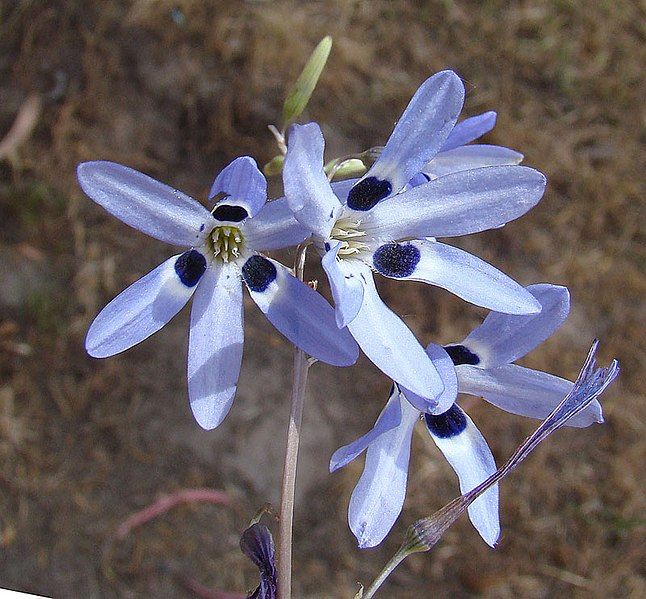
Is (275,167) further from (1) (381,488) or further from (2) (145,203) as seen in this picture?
(1) (381,488)

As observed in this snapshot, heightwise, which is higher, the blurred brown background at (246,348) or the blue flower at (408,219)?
the blue flower at (408,219)

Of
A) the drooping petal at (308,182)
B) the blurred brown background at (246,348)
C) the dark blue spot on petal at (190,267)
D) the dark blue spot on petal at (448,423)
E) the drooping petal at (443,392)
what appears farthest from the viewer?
the blurred brown background at (246,348)

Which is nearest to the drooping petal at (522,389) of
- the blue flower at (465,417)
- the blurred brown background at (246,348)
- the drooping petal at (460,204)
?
the blue flower at (465,417)

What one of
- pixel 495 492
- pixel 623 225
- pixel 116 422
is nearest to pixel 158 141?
pixel 116 422

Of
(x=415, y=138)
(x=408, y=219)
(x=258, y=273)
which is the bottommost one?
(x=258, y=273)

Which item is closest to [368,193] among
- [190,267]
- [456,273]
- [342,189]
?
[342,189]

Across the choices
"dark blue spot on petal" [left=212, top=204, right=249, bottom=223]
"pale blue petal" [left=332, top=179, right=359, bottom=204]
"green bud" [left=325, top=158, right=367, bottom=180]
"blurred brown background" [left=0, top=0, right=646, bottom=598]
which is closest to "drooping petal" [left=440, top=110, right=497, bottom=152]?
"green bud" [left=325, top=158, right=367, bottom=180]

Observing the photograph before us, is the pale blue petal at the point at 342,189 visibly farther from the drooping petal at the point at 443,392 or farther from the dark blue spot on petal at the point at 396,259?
the drooping petal at the point at 443,392
